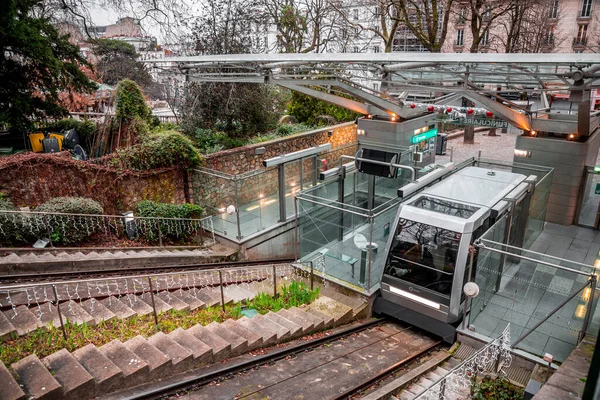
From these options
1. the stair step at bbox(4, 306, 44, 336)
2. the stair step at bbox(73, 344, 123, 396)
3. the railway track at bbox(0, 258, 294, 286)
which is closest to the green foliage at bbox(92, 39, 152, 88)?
the railway track at bbox(0, 258, 294, 286)

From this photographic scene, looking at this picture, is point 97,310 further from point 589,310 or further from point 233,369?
point 589,310

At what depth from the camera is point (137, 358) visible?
5.29m

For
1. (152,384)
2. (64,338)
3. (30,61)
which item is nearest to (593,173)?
(152,384)

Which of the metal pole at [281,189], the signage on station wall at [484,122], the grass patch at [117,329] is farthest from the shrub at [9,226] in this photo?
the signage on station wall at [484,122]

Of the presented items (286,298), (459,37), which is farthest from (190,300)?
(459,37)

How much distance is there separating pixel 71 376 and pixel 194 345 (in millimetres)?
1668

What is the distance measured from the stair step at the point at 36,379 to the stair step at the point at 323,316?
4733 millimetres

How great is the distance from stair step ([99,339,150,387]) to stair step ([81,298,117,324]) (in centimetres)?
102

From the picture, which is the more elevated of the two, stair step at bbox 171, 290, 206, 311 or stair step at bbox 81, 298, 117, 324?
stair step at bbox 81, 298, 117, 324

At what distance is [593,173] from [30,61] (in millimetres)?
17463

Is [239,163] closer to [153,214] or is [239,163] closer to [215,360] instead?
[153,214]

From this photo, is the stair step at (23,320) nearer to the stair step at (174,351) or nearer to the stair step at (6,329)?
the stair step at (6,329)

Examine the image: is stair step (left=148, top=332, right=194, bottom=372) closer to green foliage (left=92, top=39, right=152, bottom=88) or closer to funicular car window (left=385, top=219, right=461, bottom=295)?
funicular car window (left=385, top=219, right=461, bottom=295)

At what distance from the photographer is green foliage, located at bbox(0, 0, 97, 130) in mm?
11805
